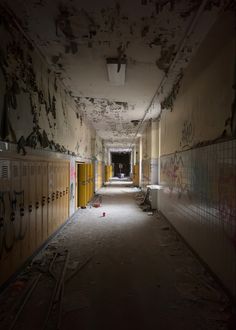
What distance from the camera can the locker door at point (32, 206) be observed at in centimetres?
315

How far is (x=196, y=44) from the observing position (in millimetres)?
3162

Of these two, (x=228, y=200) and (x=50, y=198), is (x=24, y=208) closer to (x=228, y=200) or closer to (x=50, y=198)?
(x=50, y=198)

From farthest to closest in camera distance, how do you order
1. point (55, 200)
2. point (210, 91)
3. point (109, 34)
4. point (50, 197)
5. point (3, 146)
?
point (55, 200)
point (50, 197)
point (109, 34)
point (210, 91)
point (3, 146)

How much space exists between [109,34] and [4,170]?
205cm

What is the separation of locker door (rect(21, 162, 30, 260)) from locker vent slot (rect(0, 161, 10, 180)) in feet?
1.22

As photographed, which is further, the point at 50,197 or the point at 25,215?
the point at 50,197

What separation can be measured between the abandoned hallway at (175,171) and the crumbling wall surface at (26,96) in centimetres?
2

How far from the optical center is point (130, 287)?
2.57 metres

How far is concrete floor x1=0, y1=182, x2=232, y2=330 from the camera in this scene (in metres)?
2.00

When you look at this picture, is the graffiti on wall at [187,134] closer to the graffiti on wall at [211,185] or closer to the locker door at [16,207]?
the graffiti on wall at [211,185]

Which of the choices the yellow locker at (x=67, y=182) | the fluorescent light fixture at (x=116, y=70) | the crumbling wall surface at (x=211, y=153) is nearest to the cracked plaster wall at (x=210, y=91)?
the crumbling wall surface at (x=211, y=153)

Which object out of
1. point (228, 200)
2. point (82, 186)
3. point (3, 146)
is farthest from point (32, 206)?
point (82, 186)

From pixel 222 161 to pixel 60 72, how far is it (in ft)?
10.4

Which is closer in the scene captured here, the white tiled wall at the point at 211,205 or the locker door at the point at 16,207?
the white tiled wall at the point at 211,205
